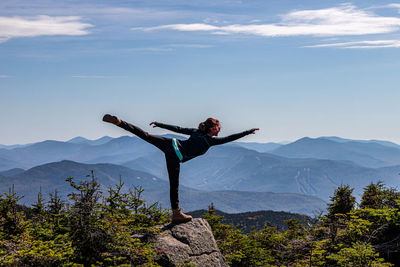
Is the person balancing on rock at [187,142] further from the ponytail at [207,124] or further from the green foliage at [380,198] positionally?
the green foliage at [380,198]

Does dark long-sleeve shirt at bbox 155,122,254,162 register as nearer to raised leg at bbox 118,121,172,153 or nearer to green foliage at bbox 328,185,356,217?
raised leg at bbox 118,121,172,153

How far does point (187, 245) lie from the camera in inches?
395

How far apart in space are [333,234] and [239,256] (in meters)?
3.26

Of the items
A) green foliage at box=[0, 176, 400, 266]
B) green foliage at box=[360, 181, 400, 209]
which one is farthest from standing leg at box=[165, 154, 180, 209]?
green foliage at box=[360, 181, 400, 209]

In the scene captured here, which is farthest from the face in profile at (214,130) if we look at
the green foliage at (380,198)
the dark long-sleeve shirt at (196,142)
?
the green foliage at (380,198)

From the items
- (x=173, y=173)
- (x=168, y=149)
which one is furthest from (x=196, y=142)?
(x=173, y=173)

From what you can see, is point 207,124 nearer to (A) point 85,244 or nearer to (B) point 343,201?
(A) point 85,244

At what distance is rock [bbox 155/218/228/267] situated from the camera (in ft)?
31.3

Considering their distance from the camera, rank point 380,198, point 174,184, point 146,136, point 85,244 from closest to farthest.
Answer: point 85,244
point 146,136
point 174,184
point 380,198

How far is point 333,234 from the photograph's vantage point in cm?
1230

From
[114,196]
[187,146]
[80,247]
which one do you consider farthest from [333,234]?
[80,247]

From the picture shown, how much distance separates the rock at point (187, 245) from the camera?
955 centimetres

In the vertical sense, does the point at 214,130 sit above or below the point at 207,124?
below

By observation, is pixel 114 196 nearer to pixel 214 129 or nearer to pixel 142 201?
pixel 142 201
